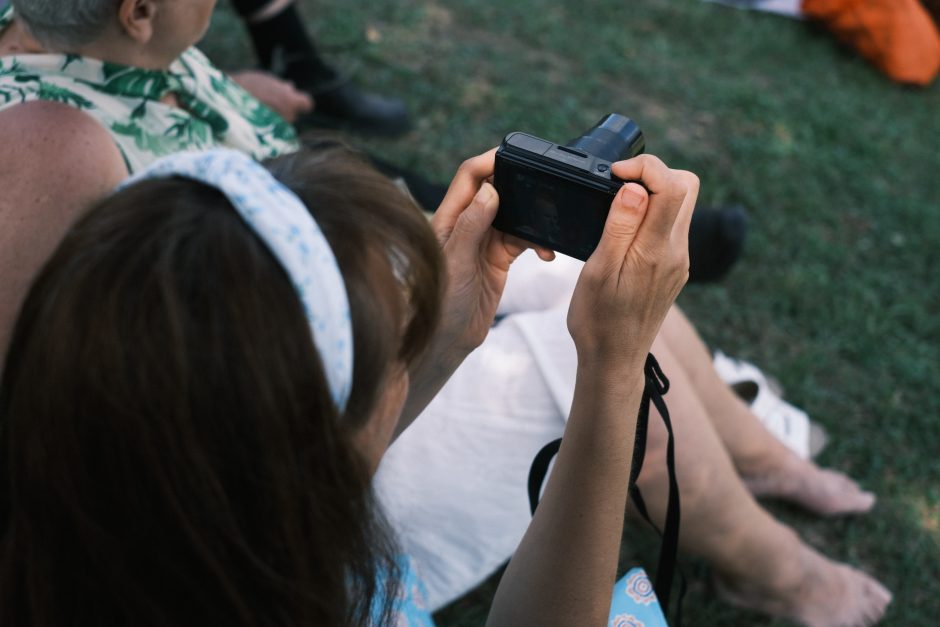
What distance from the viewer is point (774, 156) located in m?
3.05

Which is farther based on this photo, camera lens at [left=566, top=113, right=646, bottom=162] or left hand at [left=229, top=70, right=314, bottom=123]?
left hand at [left=229, top=70, right=314, bottom=123]

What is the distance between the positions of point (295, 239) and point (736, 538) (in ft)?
3.84

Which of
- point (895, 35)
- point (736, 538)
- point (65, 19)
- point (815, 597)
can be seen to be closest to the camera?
point (65, 19)

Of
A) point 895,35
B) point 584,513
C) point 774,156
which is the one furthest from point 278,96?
point 895,35

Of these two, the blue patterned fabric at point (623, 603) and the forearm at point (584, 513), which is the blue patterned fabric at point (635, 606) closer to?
the blue patterned fabric at point (623, 603)

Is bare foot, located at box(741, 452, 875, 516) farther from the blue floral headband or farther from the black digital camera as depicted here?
the blue floral headband

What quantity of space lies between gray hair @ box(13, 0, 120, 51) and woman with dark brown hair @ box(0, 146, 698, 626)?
0.67 m

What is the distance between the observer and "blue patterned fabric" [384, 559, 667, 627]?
1.15 meters

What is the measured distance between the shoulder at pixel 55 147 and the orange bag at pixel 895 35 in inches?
131

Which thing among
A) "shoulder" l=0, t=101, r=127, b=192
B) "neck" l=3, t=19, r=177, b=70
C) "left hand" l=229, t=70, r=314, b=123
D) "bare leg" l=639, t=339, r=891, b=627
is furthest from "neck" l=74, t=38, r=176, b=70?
"bare leg" l=639, t=339, r=891, b=627

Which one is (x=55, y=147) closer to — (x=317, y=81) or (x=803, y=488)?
(x=803, y=488)

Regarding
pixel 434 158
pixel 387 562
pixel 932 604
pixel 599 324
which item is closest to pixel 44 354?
pixel 387 562

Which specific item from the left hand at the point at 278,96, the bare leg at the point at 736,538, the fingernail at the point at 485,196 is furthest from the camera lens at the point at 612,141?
the left hand at the point at 278,96

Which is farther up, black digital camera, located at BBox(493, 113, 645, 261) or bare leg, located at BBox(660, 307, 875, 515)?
black digital camera, located at BBox(493, 113, 645, 261)
